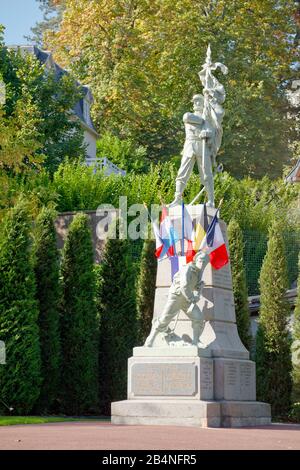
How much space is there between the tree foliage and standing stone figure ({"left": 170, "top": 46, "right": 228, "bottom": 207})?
69.5 ft

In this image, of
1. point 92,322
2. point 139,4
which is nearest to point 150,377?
point 92,322

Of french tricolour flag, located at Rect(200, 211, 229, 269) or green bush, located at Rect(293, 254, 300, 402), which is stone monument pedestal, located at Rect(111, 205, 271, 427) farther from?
green bush, located at Rect(293, 254, 300, 402)

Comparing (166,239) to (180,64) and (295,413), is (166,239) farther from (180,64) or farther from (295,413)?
(180,64)

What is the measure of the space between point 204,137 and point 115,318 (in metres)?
5.33

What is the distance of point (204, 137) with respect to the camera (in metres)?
20.8

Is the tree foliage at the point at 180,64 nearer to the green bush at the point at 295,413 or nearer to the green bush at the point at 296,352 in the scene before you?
the green bush at the point at 296,352

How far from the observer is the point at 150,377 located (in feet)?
60.4

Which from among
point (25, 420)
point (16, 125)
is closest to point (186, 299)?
point (25, 420)

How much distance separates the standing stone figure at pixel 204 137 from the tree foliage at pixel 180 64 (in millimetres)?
21192

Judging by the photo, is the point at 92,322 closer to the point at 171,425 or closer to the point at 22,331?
the point at 22,331

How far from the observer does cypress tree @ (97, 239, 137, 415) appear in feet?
77.2

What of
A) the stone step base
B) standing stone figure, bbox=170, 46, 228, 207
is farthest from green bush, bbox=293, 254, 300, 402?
the stone step base

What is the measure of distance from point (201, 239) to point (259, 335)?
554 centimetres

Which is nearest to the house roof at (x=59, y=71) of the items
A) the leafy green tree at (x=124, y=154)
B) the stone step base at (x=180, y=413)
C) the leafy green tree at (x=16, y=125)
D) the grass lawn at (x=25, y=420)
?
the leafy green tree at (x=124, y=154)
